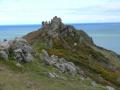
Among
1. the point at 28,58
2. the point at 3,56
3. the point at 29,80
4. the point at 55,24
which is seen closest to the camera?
the point at 29,80

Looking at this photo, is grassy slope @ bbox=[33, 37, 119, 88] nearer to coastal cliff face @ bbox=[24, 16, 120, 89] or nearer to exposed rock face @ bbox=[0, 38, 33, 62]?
coastal cliff face @ bbox=[24, 16, 120, 89]

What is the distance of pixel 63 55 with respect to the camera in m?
52.2

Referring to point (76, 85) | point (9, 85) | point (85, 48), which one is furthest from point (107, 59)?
point (9, 85)

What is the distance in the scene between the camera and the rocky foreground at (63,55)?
102 feet

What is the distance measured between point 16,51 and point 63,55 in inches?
860

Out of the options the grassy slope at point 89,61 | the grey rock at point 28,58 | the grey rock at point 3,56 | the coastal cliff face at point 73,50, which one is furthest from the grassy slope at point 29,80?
the coastal cliff face at point 73,50

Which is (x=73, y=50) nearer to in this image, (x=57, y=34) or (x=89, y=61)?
(x=89, y=61)

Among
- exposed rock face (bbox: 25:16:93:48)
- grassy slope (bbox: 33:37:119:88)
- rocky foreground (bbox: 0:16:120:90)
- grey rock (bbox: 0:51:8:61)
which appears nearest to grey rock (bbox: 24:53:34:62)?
rocky foreground (bbox: 0:16:120:90)

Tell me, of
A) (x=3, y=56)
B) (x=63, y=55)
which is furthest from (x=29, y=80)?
(x=63, y=55)

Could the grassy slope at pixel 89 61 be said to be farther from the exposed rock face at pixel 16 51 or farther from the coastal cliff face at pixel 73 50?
the exposed rock face at pixel 16 51

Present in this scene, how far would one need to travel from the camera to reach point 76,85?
2628cm

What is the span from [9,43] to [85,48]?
33.8 m

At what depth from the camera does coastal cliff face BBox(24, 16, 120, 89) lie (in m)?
49.9

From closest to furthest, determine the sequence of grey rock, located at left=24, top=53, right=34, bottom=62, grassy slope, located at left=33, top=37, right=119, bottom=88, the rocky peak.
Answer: grey rock, located at left=24, top=53, right=34, bottom=62 < grassy slope, located at left=33, top=37, right=119, bottom=88 < the rocky peak
